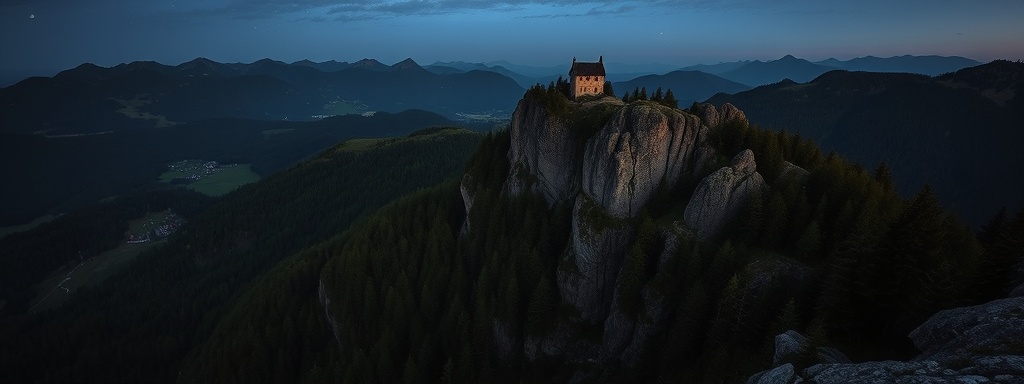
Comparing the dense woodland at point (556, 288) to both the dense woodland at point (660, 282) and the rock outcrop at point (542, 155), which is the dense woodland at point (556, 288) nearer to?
the dense woodland at point (660, 282)

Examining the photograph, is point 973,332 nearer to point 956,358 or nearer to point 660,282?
point 956,358

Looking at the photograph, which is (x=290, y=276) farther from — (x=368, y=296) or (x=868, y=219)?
(x=868, y=219)

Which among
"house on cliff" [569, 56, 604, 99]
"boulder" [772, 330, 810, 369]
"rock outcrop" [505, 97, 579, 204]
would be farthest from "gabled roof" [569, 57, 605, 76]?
"boulder" [772, 330, 810, 369]

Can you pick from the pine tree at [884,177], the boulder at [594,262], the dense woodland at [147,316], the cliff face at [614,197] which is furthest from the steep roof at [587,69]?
the dense woodland at [147,316]

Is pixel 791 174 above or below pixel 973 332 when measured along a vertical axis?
above

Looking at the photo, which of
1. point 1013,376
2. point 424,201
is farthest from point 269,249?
point 1013,376

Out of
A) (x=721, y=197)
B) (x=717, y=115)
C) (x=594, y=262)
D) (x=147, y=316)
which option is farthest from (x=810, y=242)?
(x=147, y=316)

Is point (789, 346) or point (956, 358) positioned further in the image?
point (789, 346)
